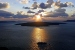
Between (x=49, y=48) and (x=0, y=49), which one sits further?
(x=49, y=48)

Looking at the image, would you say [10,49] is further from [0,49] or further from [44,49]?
[44,49]

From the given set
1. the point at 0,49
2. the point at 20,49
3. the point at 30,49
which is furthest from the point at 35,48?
the point at 0,49

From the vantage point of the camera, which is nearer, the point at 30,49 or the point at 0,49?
the point at 0,49

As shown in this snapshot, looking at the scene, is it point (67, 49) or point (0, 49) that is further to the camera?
point (67, 49)

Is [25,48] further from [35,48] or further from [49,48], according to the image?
[49,48]

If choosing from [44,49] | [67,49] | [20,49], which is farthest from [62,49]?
[20,49]

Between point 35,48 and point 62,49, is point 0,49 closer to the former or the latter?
point 35,48

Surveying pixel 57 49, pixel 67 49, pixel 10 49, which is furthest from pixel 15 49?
pixel 67 49
